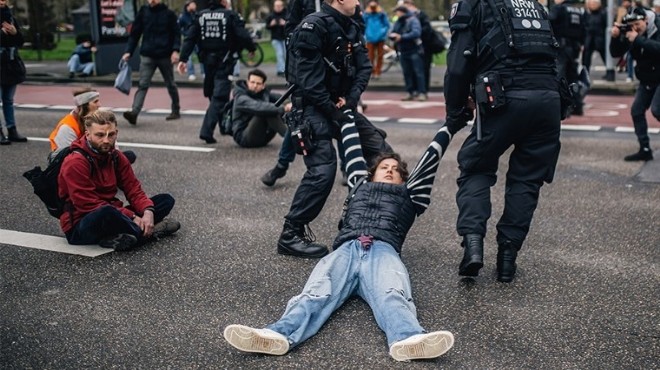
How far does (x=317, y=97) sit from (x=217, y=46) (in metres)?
5.05

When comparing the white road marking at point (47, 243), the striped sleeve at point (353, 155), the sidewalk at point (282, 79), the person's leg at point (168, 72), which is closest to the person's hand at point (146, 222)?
the white road marking at point (47, 243)

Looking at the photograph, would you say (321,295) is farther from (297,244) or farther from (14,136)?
(14,136)

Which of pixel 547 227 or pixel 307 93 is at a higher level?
pixel 307 93

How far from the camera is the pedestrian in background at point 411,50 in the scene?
1498cm

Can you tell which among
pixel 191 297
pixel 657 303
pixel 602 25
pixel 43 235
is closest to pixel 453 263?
pixel 657 303

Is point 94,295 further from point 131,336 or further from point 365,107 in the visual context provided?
point 365,107

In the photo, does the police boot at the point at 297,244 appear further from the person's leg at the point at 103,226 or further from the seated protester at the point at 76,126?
the seated protester at the point at 76,126

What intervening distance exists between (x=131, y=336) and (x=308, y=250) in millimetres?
1612

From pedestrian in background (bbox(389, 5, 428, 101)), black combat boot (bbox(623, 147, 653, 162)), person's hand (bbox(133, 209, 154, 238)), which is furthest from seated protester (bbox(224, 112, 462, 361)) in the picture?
pedestrian in background (bbox(389, 5, 428, 101))

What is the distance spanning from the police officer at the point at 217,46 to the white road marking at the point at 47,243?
427 centimetres

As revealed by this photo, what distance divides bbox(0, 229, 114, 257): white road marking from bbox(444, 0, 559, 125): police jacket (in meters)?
2.69

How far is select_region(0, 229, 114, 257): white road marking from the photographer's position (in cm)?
600

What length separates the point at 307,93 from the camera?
19.0 ft

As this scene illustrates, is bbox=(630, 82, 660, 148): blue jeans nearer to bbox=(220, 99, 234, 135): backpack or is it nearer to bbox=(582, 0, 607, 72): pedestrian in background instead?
bbox=(220, 99, 234, 135): backpack
